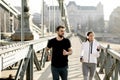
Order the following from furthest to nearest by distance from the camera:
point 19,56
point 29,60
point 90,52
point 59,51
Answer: point 29,60 < point 19,56 < point 90,52 < point 59,51

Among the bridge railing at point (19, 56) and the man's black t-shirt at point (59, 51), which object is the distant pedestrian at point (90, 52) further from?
the bridge railing at point (19, 56)

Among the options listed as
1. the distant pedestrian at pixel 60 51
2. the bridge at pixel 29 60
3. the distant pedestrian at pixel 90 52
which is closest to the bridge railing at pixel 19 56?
the bridge at pixel 29 60

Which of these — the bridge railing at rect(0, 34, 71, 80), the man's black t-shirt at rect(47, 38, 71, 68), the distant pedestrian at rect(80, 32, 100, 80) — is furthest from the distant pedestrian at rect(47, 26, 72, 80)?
the distant pedestrian at rect(80, 32, 100, 80)

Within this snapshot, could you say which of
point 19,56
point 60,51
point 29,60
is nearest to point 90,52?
point 60,51

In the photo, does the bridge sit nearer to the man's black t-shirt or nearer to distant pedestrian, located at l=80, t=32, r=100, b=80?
distant pedestrian, located at l=80, t=32, r=100, b=80

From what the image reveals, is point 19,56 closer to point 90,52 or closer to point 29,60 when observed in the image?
point 90,52

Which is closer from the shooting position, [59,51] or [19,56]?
[59,51]

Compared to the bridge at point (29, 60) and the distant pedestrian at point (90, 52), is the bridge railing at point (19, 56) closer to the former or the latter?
the bridge at point (29, 60)

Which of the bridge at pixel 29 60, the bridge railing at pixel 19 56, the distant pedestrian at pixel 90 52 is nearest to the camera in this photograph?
the bridge railing at pixel 19 56

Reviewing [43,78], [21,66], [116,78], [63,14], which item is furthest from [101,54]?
[63,14]

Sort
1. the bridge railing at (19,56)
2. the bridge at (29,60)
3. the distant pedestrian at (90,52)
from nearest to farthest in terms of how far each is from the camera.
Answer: the bridge railing at (19,56) → the bridge at (29,60) → the distant pedestrian at (90,52)

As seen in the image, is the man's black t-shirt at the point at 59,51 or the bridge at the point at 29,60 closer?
the man's black t-shirt at the point at 59,51

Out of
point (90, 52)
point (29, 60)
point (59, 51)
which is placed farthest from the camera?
point (29, 60)

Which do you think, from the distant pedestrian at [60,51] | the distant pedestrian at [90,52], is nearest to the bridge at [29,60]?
the distant pedestrian at [90,52]
